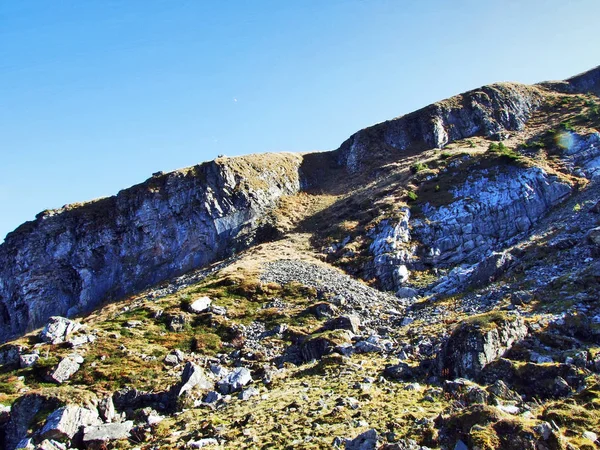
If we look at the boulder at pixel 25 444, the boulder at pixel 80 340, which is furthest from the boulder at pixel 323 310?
the boulder at pixel 25 444

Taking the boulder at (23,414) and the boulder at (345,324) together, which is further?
the boulder at (345,324)

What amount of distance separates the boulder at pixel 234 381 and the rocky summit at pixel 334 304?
3.0 inches

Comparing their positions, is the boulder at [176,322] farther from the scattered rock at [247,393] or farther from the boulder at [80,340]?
the scattered rock at [247,393]

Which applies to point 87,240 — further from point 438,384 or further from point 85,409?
point 438,384

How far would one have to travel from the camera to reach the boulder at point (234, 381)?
55.8 ft

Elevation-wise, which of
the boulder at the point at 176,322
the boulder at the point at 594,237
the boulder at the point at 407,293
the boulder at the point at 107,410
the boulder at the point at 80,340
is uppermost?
the boulder at the point at 80,340

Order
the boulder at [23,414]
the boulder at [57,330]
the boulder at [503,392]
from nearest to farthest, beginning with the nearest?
the boulder at [503,392]
the boulder at [23,414]
the boulder at [57,330]

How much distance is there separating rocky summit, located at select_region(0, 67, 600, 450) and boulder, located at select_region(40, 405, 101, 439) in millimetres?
87

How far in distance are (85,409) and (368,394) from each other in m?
10.9

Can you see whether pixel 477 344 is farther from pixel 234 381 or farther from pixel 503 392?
pixel 234 381

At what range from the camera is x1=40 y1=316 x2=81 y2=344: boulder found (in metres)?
22.6

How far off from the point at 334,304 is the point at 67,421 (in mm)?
18476

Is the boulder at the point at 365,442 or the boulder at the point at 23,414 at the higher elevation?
the boulder at the point at 23,414

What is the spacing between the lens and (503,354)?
14.4m
